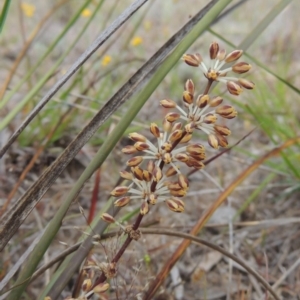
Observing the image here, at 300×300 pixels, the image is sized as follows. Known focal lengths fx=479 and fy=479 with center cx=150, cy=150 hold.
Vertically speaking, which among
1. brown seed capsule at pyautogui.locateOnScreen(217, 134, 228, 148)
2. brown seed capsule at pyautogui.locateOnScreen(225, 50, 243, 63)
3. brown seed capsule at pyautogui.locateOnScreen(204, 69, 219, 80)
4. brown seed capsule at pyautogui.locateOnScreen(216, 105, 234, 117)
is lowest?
brown seed capsule at pyautogui.locateOnScreen(217, 134, 228, 148)

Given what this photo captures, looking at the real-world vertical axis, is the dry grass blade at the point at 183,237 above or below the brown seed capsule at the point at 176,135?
below

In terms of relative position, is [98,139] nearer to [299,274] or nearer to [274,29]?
[299,274]

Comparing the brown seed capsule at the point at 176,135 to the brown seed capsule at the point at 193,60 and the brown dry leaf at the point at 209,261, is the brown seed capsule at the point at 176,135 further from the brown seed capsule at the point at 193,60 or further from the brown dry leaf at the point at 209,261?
the brown dry leaf at the point at 209,261

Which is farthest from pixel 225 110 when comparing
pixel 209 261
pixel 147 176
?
pixel 209 261

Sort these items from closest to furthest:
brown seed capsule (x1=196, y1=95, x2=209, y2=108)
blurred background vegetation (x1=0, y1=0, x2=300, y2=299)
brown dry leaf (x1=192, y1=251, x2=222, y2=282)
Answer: brown seed capsule (x1=196, y1=95, x2=209, y2=108) < blurred background vegetation (x1=0, y1=0, x2=300, y2=299) < brown dry leaf (x1=192, y1=251, x2=222, y2=282)

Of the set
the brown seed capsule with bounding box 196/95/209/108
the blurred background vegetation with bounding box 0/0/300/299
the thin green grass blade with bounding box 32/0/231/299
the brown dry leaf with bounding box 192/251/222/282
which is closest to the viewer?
the brown seed capsule with bounding box 196/95/209/108

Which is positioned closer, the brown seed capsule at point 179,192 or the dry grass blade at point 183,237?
the brown seed capsule at point 179,192

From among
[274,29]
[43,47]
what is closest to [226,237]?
[43,47]

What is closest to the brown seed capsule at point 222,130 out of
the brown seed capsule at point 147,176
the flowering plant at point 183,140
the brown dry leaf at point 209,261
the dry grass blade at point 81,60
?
the flowering plant at point 183,140

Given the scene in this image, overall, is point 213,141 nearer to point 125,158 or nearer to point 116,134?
point 116,134

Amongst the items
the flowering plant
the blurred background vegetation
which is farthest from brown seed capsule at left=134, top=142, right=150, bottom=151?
the blurred background vegetation

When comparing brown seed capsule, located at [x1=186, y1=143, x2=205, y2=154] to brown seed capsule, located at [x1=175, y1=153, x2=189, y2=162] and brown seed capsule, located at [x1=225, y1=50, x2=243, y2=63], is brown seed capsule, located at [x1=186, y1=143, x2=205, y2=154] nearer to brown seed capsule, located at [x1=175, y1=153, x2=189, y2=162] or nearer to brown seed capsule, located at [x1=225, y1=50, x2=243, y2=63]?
brown seed capsule, located at [x1=175, y1=153, x2=189, y2=162]
